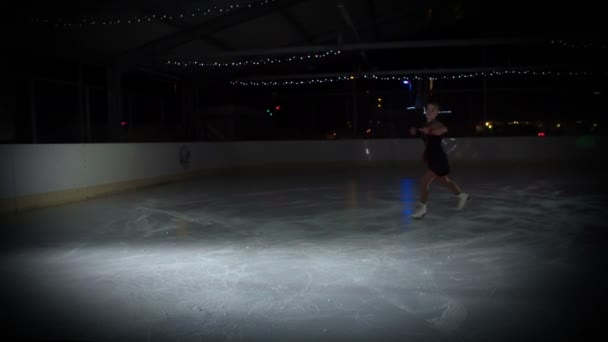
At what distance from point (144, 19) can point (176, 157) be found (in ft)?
12.0

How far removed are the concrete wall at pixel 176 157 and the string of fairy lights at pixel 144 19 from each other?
7.52 feet

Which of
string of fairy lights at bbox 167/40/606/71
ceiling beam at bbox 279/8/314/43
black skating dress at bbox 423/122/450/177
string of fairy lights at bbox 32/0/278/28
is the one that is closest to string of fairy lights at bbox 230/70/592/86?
string of fairy lights at bbox 167/40/606/71

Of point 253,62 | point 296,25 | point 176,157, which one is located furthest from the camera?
point 253,62

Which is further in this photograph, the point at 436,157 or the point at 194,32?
the point at 194,32

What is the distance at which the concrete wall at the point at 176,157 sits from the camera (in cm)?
766

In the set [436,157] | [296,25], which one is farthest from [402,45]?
[436,157]

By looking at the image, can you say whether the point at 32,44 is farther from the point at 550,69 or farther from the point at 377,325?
the point at 550,69

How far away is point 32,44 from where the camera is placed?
385 inches

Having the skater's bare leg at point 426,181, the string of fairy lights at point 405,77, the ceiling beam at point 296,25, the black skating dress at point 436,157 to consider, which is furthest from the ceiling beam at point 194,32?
the string of fairy lights at point 405,77

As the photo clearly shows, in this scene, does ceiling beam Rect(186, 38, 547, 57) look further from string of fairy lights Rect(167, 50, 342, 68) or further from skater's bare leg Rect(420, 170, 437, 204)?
skater's bare leg Rect(420, 170, 437, 204)

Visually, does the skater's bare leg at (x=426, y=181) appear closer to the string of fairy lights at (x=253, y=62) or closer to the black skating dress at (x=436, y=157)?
the black skating dress at (x=436, y=157)

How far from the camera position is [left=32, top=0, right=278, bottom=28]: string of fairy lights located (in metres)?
9.19

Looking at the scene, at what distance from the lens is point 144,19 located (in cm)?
986

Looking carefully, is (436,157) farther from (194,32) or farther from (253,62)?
(253,62)
